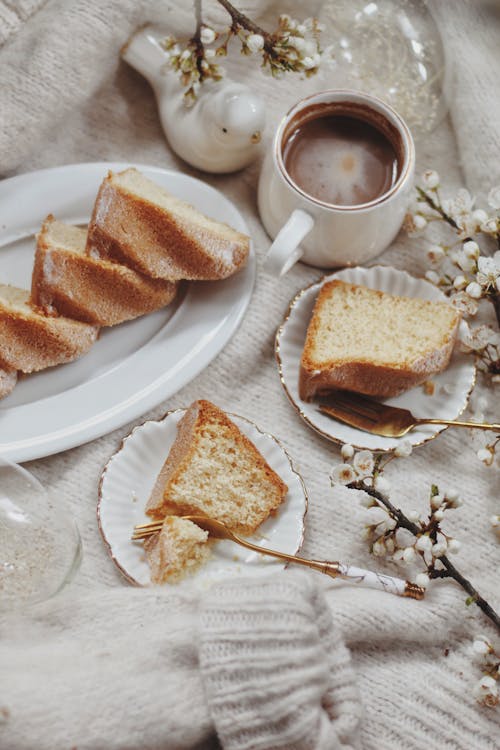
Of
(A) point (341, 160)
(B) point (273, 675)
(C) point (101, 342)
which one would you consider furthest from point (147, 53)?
(B) point (273, 675)

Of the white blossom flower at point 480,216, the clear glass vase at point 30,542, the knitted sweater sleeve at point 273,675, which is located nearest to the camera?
the knitted sweater sleeve at point 273,675

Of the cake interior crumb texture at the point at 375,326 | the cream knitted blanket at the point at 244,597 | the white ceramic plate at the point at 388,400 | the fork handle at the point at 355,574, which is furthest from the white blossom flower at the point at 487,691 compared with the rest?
the cake interior crumb texture at the point at 375,326

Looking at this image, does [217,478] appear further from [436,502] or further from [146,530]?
[436,502]

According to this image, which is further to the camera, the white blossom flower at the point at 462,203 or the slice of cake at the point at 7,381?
the white blossom flower at the point at 462,203

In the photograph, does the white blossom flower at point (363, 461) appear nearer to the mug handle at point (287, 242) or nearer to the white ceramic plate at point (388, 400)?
the white ceramic plate at point (388, 400)

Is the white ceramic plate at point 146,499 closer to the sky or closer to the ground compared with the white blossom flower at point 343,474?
closer to the ground

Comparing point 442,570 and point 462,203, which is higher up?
point 462,203

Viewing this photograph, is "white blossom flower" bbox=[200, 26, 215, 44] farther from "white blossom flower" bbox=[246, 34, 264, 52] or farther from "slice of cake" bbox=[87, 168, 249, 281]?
"slice of cake" bbox=[87, 168, 249, 281]

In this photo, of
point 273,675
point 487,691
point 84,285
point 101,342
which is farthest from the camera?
point 101,342
